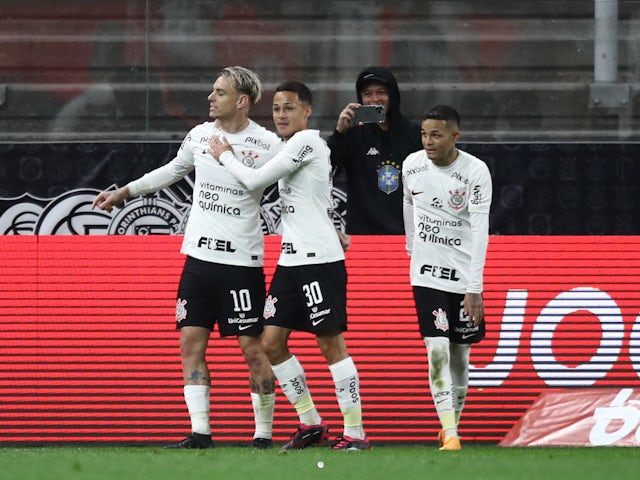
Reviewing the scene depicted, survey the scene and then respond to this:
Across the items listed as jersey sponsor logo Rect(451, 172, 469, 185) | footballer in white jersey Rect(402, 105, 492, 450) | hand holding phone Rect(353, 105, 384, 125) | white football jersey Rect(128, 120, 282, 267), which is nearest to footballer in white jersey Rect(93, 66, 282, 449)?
white football jersey Rect(128, 120, 282, 267)

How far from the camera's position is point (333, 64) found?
10859 mm

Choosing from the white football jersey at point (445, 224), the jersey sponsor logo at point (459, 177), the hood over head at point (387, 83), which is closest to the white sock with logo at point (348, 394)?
the white football jersey at point (445, 224)

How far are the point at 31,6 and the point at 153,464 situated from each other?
Result: 572 centimetres

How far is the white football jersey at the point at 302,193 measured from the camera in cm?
710

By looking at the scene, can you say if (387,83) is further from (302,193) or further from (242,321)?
(242,321)

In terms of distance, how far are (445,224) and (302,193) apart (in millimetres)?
807

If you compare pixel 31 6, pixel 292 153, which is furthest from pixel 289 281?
pixel 31 6

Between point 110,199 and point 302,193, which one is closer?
point 302,193

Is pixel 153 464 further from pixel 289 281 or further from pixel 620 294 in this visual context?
pixel 620 294

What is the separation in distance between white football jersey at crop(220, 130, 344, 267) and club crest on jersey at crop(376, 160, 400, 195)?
39.8 inches

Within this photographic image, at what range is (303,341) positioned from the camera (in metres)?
8.59

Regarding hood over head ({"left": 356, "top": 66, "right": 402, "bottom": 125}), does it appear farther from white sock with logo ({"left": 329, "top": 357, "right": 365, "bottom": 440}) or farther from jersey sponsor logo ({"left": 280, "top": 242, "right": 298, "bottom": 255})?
white sock with logo ({"left": 329, "top": 357, "right": 365, "bottom": 440})

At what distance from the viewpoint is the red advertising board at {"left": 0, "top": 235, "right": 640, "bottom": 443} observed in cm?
848

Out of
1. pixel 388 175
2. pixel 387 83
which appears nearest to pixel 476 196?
pixel 388 175
